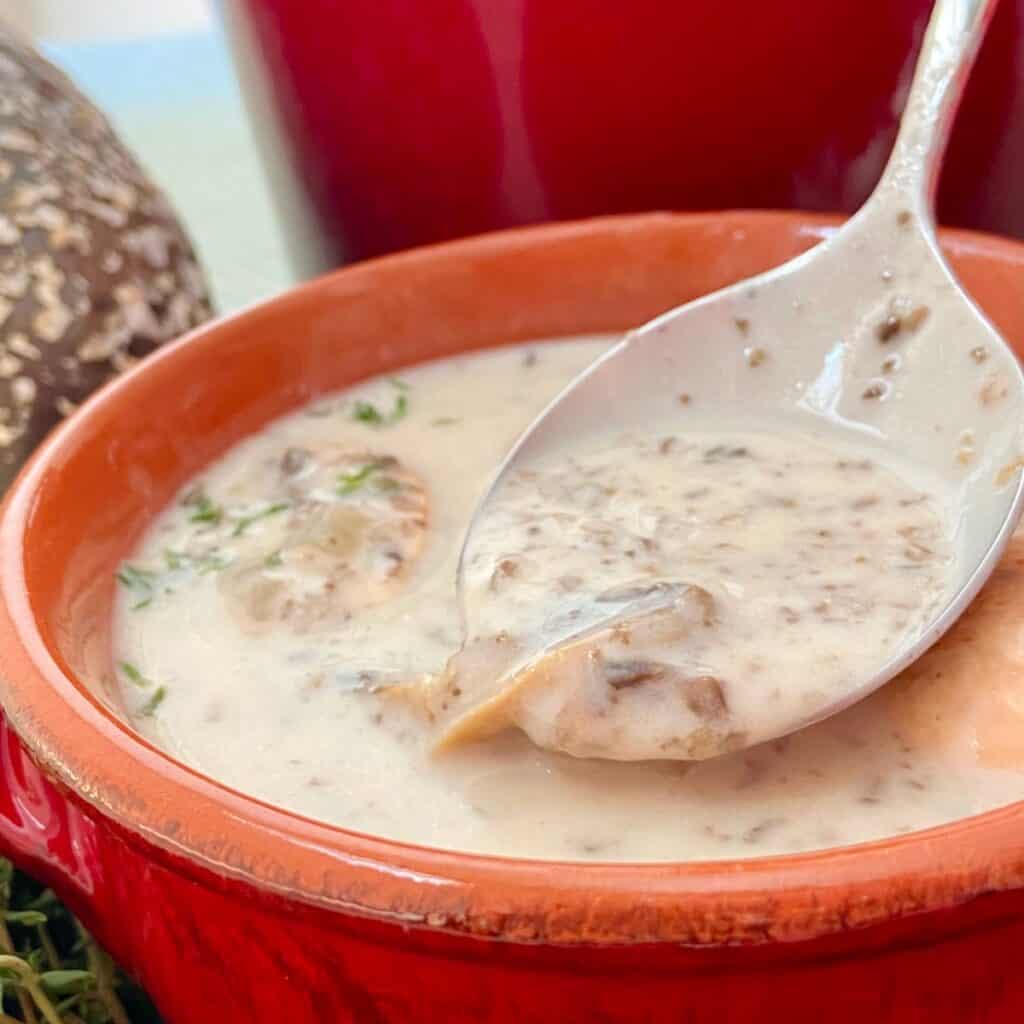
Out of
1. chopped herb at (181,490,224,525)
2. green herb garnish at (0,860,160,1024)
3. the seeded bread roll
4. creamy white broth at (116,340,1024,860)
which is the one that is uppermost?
the seeded bread roll

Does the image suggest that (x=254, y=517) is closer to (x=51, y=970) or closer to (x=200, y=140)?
(x=51, y=970)

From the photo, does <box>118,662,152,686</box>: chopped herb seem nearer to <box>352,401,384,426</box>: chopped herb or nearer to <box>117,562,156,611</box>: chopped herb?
<box>117,562,156,611</box>: chopped herb

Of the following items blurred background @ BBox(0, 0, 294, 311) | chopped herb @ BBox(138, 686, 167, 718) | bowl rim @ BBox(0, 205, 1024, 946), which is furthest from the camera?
blurred background @ BBox(0, 0, 294, 311)

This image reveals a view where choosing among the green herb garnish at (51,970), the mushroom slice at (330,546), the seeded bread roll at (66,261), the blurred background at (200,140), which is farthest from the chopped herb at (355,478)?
the blurred background at (200,140)

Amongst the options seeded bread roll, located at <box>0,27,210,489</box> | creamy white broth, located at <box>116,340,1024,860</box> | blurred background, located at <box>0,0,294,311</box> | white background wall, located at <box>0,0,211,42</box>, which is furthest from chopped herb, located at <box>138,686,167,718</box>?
white background wall, located at <box>0,0,211,42</box>

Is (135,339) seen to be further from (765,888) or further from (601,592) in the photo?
(765,888)

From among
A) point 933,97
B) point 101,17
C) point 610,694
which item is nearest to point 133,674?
point 610,694

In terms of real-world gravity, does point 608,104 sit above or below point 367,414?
above
